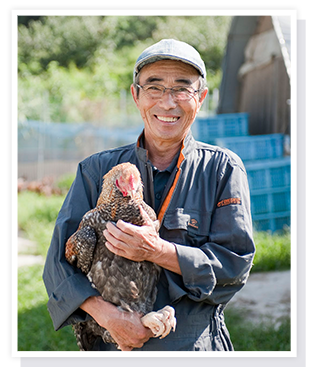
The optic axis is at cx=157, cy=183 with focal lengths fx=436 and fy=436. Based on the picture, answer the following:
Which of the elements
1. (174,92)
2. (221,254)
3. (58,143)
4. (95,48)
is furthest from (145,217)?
(95,48)

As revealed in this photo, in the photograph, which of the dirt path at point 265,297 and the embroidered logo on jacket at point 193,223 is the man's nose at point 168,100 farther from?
the dirt path at point 265,297

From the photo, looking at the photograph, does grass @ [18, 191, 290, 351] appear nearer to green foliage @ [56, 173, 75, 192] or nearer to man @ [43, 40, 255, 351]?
man @ [43, 40, 255, 351]

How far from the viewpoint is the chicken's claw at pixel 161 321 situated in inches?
88.0

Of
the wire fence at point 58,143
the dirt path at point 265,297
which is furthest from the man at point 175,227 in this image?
the wire fence at point 58,143

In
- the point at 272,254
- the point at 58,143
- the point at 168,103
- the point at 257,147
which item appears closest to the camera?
the point at 168,103

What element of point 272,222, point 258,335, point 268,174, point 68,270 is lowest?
point 258,335

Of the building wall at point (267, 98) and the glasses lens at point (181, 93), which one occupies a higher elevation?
the building wall at point (267, 98)

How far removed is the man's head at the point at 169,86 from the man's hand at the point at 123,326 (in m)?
1.00

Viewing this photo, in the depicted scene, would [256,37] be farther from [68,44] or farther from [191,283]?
[68,44]

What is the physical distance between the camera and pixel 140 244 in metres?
2.24

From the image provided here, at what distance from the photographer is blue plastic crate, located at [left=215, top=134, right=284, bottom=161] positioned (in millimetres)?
9570

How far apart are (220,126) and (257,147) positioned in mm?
1289

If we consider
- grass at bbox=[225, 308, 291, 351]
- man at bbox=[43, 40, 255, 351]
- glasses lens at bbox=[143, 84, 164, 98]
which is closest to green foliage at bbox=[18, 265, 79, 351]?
grass at bbox=[225, 308, 291, 351]

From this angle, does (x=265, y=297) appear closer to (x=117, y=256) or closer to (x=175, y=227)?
(x=175, y=227)
